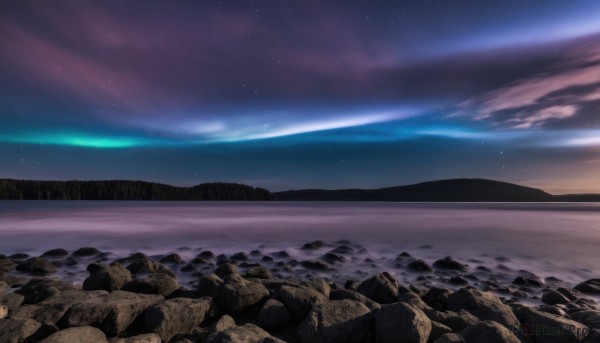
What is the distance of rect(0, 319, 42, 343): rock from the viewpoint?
202 inches

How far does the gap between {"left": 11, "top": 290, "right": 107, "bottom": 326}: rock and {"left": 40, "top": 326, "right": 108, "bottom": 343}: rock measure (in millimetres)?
940

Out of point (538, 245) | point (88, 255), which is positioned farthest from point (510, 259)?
point (88, 255)

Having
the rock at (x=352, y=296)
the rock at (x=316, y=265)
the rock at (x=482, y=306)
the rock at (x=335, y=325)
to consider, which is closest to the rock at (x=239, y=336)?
the rock at (x=335, y=325)

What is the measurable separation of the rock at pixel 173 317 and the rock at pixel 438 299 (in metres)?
4.56

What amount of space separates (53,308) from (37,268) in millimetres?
6965

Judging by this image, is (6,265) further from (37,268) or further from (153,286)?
(153,286)

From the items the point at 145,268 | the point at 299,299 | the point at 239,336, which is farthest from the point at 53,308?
the point at 145,268

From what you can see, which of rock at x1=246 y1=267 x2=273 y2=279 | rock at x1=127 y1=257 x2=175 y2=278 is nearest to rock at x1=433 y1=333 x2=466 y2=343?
rock at x1=246 y1=267 x2=273 y2=279

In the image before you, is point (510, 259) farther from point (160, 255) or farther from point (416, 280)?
point (160, 255)

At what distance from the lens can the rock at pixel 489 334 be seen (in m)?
4.68

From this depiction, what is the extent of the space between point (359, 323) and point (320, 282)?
2.20m

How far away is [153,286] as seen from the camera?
7.58m

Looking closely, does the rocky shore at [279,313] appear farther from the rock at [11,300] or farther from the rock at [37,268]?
the rock at [37,268]

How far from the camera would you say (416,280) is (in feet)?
36.9
